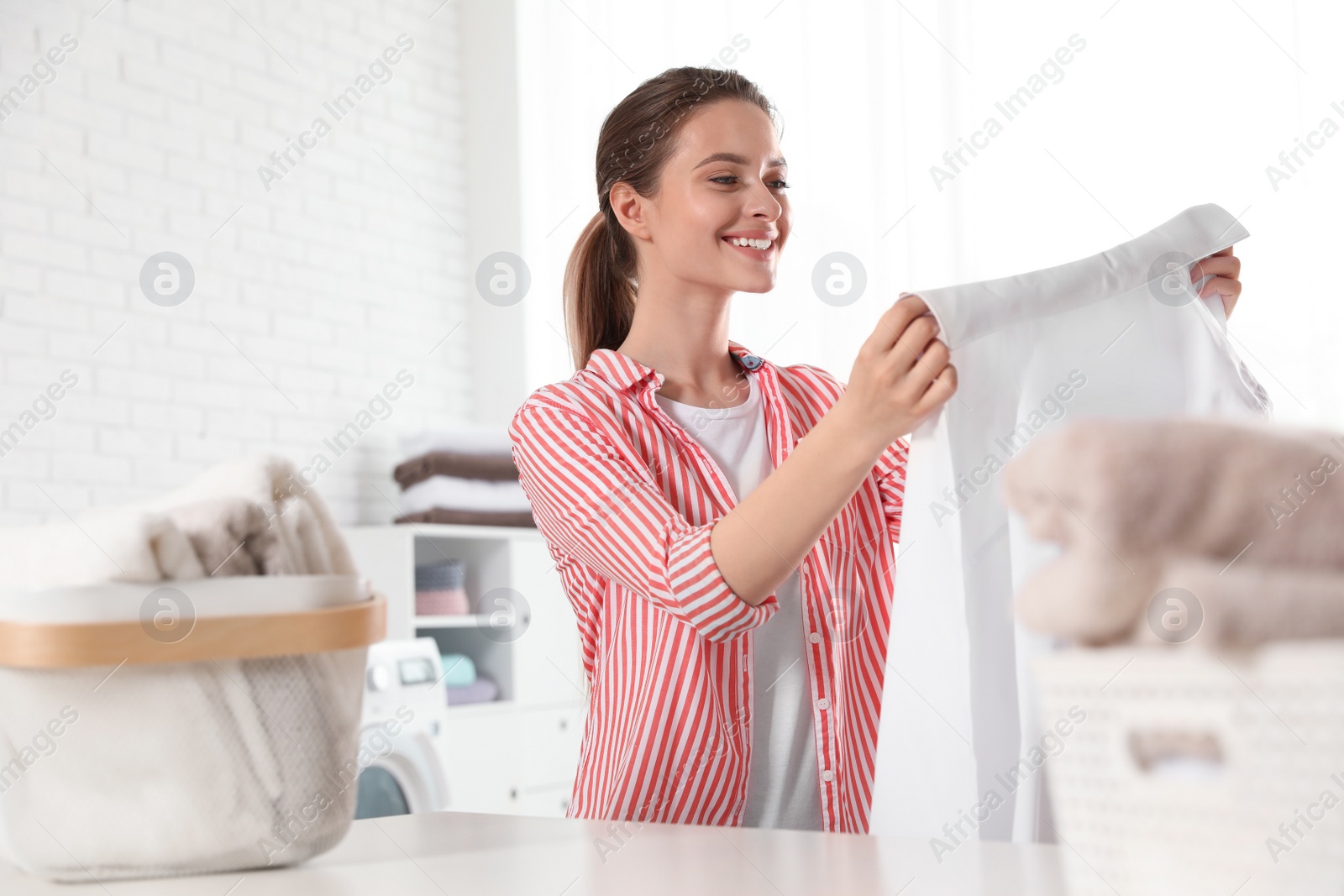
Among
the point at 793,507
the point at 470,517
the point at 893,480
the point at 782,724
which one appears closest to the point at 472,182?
the point at 470,517

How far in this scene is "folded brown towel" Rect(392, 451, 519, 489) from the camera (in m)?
3.13

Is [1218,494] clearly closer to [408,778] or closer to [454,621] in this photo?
[408,778]

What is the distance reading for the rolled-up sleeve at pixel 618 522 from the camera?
3.05ft

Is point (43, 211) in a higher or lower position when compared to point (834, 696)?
higher

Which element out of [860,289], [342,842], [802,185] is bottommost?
[342,842]

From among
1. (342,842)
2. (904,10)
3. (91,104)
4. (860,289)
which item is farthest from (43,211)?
(342,842)

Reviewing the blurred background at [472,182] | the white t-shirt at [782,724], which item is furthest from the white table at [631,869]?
the blurred background at [472,182]

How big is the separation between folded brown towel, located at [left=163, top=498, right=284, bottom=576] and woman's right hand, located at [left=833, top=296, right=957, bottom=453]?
0.42 meters

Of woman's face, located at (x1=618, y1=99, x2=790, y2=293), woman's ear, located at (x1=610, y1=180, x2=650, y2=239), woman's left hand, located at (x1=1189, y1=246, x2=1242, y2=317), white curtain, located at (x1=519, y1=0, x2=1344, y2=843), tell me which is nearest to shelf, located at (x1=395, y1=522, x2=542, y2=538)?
white curtain, located at (x1=519, y1=0, x2=1344, y2=843)

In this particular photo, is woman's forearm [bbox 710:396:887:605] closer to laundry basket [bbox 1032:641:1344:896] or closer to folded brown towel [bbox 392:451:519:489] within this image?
laundry basket [bbox 1032:641:1344:896]

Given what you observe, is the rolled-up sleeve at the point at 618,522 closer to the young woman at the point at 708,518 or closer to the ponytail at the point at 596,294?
the young woman at the point at 708,518

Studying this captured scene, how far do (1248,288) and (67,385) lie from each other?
262 centimetres

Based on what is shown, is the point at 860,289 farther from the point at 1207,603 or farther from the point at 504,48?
the point at 1207,603

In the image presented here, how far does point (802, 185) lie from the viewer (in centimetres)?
307
